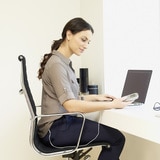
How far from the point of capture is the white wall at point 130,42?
2.19 meters

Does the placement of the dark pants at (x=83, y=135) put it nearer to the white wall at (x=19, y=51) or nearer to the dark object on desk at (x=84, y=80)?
the dark object on desk at (x=84, y=80)

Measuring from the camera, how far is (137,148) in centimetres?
212

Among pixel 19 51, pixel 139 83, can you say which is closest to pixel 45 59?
pixel 139 83

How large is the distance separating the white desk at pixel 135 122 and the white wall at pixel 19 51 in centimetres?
104

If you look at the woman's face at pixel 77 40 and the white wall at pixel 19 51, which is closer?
the woman's face at pixel 77 40

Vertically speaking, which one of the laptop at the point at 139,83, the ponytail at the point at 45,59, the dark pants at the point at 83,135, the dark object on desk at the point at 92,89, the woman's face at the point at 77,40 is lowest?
the dark pants at the point at 83,135

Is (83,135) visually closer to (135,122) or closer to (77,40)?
(135,122)

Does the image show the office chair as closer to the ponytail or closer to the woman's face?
the ponytail

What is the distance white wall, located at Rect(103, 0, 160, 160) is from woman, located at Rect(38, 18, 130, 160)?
2.06 ft

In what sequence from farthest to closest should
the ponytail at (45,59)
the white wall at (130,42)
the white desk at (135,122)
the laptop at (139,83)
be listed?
the white wall at (130,42) → the laptop at (139,83) → the ponytail at (45,59) → the white desk at (135,122)

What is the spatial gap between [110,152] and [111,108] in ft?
0.96

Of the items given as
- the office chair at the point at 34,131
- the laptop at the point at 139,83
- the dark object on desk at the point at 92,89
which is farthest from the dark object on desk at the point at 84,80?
the office chair at the point at 34,131

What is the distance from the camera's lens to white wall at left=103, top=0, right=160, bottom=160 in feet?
7.17

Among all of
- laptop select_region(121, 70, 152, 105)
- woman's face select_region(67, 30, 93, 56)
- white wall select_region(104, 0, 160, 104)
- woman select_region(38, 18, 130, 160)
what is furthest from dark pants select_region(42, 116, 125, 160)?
white wall select_region(104, 0, 160, 104)
